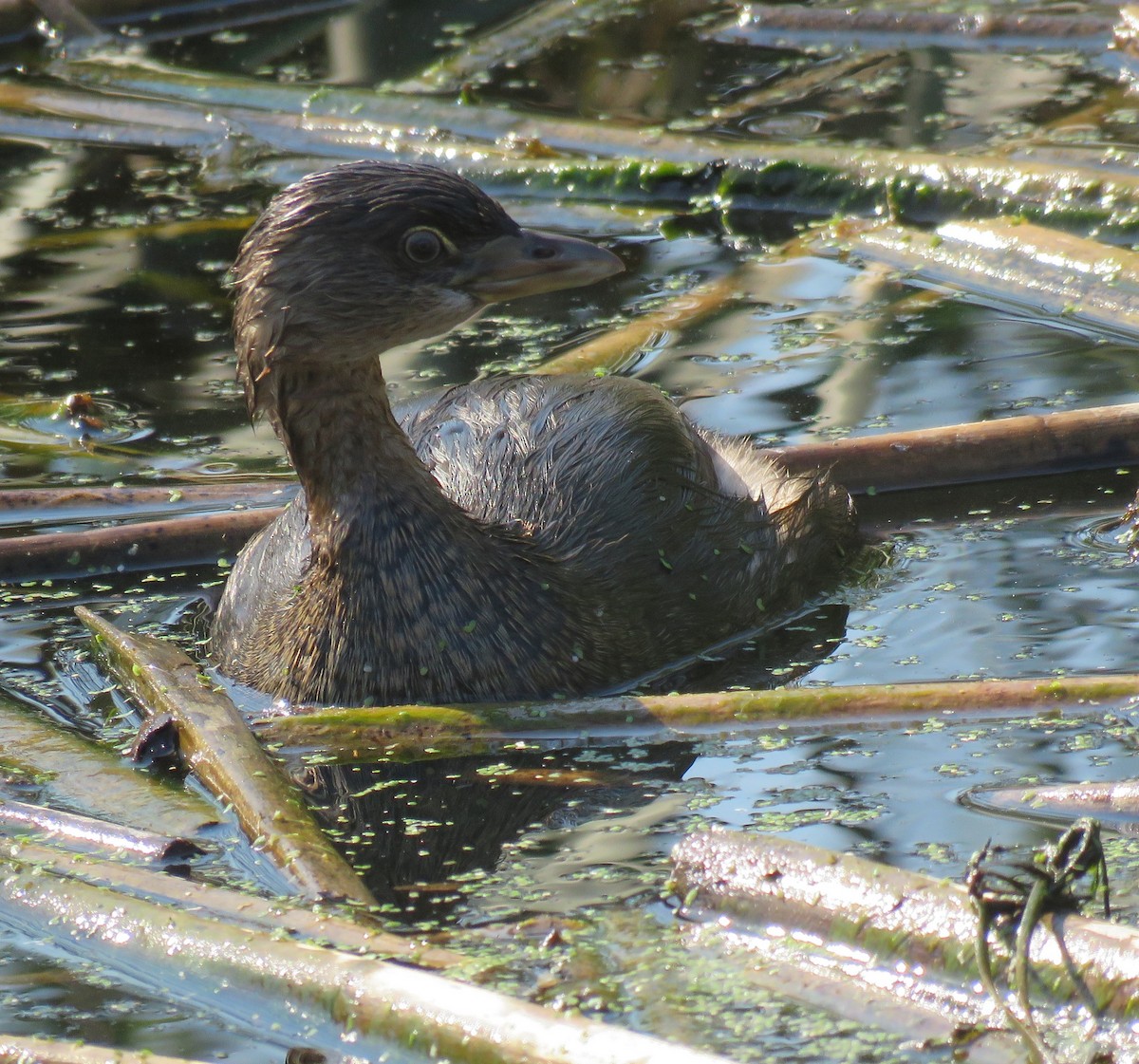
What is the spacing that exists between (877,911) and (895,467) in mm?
2869

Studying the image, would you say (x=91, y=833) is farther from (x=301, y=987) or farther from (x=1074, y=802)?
(x=1074, y=802)

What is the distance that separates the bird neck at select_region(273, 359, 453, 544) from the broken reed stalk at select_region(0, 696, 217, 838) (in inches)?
32.2

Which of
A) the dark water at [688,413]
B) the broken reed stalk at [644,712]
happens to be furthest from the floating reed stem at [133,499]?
the broken reed stalk at [644,712]

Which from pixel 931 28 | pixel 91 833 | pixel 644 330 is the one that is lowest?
pixel 91 833

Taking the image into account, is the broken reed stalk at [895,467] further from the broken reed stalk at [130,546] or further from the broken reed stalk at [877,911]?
the broken reed stalk at [877,911]

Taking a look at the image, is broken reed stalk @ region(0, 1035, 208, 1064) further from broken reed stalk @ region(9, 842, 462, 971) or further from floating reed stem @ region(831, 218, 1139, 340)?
floating reed stem @ region(831, 218, 1139, 340)

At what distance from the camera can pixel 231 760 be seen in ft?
13.8

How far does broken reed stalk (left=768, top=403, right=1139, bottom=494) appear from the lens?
19.2 ft

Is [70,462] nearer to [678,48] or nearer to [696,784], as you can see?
[696,784]

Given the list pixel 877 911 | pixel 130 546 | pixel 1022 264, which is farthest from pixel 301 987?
pixel 1022 264

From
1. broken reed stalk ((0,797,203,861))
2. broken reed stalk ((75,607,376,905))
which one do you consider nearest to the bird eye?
broken reed stalk ((75,607,376,905))

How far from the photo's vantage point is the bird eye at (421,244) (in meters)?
4.99

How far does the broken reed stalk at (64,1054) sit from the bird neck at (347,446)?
201 cm

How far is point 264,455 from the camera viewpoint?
6.69 metres
